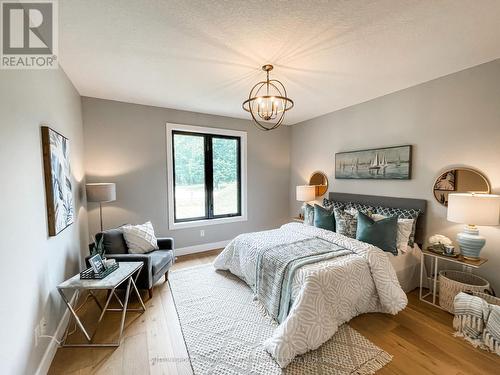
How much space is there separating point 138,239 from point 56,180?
1104 mm

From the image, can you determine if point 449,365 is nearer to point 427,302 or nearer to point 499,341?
point 499,341

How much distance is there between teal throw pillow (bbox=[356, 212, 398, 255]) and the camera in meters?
2.47

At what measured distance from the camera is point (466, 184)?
7.85 ft

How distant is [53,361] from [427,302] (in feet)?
11.9

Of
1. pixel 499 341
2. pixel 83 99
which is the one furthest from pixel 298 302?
pixel 83 99

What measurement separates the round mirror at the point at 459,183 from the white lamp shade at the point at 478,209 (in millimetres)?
323

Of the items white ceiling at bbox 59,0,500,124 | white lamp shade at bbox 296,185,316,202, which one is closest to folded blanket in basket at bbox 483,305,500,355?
white ceiling at bbox 59,0,500,124

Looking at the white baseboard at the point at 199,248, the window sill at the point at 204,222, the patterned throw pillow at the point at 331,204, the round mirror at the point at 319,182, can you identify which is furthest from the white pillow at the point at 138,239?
the round mirror at the point at 319,182

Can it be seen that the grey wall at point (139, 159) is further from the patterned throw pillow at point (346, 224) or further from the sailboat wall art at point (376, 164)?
the patterned throw pillow at point (346, 224)

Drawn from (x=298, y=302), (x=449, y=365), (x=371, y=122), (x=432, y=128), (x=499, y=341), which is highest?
(x=371, y=122)

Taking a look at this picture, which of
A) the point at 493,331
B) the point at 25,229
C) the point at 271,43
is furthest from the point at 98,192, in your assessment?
the point at 493,331

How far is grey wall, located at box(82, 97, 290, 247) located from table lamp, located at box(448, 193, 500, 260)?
3.12m

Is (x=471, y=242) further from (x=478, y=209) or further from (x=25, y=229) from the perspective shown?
(x=25, y=229)

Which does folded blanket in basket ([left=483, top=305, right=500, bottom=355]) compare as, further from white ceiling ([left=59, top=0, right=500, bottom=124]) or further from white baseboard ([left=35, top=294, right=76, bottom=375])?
white baseboard ([left=35, top=294, right=76, bottom=375])
